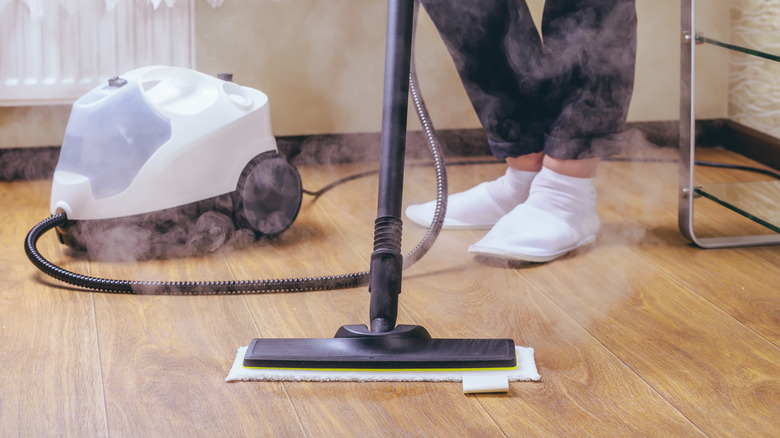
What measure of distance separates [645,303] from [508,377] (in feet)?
1.01

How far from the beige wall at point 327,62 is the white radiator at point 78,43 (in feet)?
0.23

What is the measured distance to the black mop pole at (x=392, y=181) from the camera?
82 cm

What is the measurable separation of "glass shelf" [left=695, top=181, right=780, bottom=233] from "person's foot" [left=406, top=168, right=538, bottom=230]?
29 centimetres

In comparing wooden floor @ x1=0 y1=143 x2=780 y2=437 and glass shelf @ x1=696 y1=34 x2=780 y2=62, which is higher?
glass shelf @ x1=696 y1=34 x2=780 y2=62

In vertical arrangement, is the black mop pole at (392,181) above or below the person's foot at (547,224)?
above

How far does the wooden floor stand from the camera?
75 centimetres

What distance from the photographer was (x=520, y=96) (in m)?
1.30

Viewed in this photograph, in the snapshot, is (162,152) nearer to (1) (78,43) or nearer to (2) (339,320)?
(2) (339,320)

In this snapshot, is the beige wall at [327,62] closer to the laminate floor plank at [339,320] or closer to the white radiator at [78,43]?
the white radiator at [78,43]

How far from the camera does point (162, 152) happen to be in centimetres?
116

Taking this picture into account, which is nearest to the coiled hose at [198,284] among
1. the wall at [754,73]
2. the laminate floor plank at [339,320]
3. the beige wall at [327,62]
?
the laminate floor plank at [339,320]

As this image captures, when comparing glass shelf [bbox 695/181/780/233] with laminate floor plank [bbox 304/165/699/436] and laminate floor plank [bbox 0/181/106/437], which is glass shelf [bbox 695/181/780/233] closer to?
laminate floor plank [bbox 304/165/699/436]

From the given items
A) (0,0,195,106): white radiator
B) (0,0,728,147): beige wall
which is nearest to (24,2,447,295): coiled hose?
(0,0,195,106): white radiator

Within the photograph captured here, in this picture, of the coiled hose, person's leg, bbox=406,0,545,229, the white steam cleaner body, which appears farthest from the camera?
person's leg, bbox=406,0,545,229
